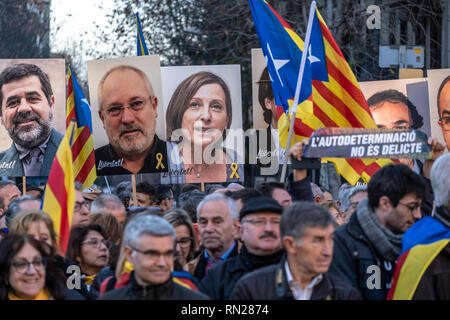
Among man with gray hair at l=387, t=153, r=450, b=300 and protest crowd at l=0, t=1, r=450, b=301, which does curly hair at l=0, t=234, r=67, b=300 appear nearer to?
protest crowd at l=0, t=1, r=450, b=301

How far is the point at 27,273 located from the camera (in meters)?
5.50

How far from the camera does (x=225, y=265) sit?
242 inches

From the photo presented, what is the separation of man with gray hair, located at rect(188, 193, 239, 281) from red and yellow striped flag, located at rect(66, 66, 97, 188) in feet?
13.9

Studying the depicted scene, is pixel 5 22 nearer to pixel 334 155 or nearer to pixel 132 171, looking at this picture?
pixel 132 171

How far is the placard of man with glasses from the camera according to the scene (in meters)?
10.5

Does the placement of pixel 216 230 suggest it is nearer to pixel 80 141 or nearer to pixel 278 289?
pixel 278 289

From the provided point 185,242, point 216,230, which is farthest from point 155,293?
point 185,242

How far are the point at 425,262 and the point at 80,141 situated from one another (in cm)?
654

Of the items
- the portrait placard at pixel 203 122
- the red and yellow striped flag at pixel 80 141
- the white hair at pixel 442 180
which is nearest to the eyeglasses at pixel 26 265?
the white hair at pixel 442 180

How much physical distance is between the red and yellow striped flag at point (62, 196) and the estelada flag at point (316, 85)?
93.4 inches

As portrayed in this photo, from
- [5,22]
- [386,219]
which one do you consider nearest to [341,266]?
[386,219]
